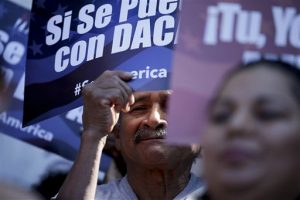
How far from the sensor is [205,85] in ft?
5.92

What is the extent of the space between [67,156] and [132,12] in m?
0.93

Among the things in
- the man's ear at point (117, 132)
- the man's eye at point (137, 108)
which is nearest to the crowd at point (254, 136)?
the man's eye at point (137, 108)

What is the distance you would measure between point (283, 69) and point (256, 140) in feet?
0.68

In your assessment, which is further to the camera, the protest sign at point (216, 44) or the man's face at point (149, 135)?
the man's face at point (149, 135)

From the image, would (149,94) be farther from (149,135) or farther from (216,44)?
(216,44)

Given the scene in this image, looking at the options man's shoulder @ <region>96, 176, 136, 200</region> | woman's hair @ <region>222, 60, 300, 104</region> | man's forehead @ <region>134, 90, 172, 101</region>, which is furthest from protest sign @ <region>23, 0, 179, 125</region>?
woman's hair @ <region>222, 60, 300, 104</region>

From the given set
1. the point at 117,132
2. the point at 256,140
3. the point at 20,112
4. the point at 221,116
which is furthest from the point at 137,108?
the point at 256,140

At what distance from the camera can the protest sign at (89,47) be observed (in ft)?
8.07

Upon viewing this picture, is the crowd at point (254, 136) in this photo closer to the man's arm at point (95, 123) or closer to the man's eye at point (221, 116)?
the man's eye at point (221, 116)

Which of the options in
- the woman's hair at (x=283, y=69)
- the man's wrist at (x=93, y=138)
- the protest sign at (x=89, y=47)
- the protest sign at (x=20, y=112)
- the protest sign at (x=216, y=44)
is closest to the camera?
the woman's hair at (x=283, y=69)

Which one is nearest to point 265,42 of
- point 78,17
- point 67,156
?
point 78,17

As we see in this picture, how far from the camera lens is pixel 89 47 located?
102 inches

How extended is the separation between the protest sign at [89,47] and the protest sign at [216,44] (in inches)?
20.7

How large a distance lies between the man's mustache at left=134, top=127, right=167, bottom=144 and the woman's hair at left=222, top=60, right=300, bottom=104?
86 cm
